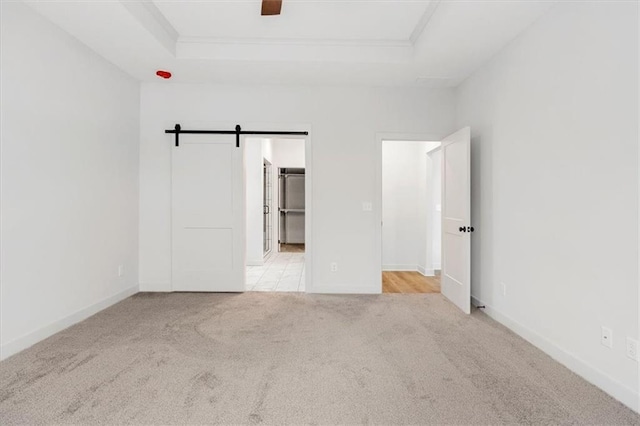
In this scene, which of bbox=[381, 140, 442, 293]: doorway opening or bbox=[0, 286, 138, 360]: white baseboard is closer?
bbox=[0, 286, 138, 360]: white baseboard

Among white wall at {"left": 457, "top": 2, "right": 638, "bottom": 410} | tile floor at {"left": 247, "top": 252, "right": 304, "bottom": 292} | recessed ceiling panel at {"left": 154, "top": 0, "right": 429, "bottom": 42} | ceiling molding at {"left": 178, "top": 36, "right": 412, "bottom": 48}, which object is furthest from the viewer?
tile floor at {"left": 247, "top": 252, "right": 304, "bottom": 292}

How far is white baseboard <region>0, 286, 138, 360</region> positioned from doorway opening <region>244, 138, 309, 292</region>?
1583 millimetres

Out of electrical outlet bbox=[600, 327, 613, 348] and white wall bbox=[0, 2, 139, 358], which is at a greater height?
white wall bbox=[0, 2, 139, 358]

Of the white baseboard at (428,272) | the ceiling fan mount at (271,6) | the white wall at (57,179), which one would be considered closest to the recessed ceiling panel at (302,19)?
the ceiling fan mount at (271,6)

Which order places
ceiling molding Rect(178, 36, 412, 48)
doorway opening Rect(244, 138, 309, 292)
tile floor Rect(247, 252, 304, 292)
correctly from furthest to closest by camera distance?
doorway opening Rect(244, 138, 309, 292), tile floor Rect(247, 252, 304, 292), ceiling molding Rect(178, 36, 412, 48)

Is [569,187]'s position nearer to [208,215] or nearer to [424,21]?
[424,21]

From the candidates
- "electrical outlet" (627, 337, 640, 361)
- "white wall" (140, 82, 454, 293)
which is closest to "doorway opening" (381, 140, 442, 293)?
"white wall" (140, 82, 454, 293)

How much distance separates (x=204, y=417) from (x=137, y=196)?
307 cm

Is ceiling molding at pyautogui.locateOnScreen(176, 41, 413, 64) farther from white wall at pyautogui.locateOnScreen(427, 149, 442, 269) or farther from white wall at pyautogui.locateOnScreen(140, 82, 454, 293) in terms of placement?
white wall at pyautogui.locateOnScreen(427, 149, 442, 269)

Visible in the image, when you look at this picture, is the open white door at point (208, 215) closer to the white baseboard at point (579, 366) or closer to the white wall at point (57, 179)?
the white wall at point (57, 179)

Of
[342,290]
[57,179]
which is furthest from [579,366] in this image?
[57,179]

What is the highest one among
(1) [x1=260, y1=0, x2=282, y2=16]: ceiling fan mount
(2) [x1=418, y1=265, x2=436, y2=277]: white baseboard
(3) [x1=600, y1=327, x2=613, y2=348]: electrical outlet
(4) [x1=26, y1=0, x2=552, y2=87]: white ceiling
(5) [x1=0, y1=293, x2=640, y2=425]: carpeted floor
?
(4) [x1=26, y1=0, x2=552, y2=87]: white ceiling

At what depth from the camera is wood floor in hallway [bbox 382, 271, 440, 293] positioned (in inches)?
163

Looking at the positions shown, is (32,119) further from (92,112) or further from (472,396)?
(472,396)
